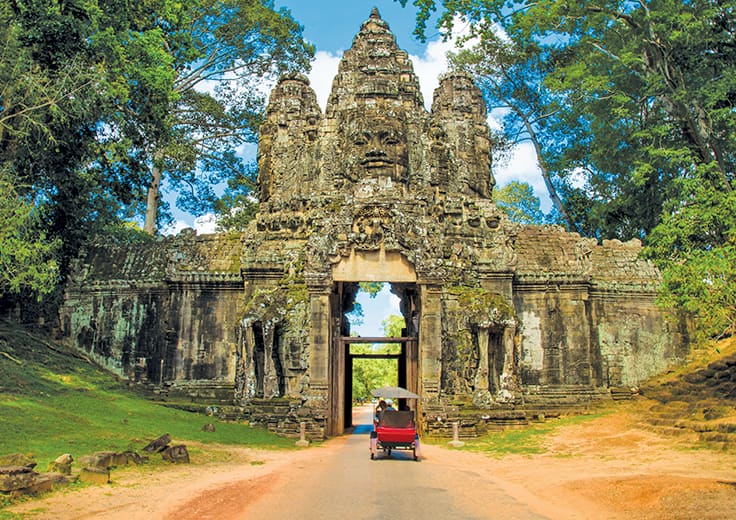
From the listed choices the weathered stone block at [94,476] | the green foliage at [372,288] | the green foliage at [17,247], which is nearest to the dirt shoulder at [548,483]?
the weathered stone block at [94,476]

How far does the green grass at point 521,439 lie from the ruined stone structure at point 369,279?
89 centimetres

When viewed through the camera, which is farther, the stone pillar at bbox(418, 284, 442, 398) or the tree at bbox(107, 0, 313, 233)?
the tree at bbox(107, 0, 313, 233)

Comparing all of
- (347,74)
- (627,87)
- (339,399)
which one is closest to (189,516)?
(339,399)

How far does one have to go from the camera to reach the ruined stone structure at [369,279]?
18.0 metres

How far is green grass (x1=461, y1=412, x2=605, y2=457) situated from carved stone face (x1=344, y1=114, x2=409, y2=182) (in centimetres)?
878

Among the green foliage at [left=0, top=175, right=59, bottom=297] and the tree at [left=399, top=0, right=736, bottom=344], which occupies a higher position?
the tree at [left=399, top=0, right=736, bottom=344]

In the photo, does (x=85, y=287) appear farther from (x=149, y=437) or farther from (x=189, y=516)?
(x=189, y=516)

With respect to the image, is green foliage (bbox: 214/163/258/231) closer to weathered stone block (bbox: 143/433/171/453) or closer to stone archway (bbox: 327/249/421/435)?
stone archway (bbox: 327/249/421/435)

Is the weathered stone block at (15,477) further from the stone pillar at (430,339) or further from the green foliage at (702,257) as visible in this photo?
the green foliage at (702,257)

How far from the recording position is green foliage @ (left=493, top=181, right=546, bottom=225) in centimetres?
3797

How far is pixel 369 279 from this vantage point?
17891 mm

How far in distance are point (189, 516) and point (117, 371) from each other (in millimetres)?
14656

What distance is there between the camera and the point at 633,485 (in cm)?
967

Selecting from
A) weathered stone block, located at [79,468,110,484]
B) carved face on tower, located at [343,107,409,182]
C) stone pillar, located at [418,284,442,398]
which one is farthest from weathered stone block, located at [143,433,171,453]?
carved face on tower, located at [343,107,409,182]
